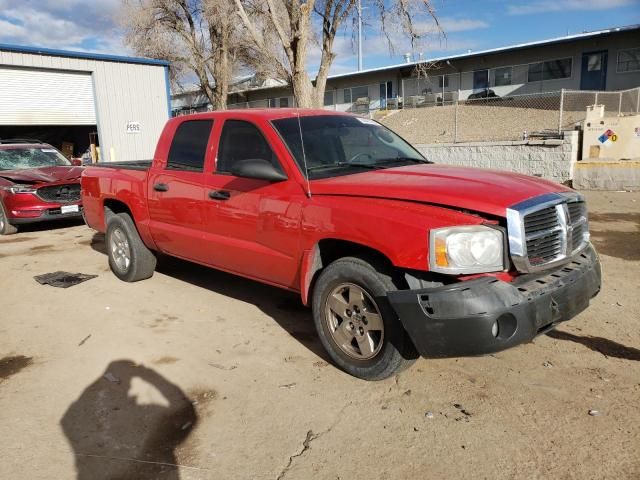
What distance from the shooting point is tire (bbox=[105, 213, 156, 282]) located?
596 centimetres

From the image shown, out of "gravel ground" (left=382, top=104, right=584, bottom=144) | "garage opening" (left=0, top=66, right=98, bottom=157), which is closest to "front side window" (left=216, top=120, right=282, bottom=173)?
"gravel ground" (left=382, top=104, right=584, bottom=144)

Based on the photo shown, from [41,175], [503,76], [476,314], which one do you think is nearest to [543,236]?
[476,314]

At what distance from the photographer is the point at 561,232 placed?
3.41 meters

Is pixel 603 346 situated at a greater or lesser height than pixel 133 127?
lesser

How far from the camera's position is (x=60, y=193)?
990 cm

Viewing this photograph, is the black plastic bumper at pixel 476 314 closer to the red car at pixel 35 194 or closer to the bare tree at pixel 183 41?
the red car at pixel 35 194

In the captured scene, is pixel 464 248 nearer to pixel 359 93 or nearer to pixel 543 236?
pixel 543 236

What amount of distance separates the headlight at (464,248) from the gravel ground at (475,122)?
49.6ft

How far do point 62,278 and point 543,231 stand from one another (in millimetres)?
5684

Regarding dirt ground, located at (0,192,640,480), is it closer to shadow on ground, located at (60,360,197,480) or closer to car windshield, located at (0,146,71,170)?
shadow on ground, located at (60,360,197,480)

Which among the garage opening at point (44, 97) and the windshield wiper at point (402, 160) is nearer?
the windshield wiper at point (402, 160)

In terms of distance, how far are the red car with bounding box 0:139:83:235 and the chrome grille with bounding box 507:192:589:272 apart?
903cm

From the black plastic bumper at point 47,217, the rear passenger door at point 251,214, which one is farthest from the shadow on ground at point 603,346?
the black plastic bumper at point 47,217

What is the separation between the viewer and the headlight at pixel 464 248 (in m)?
3.03
